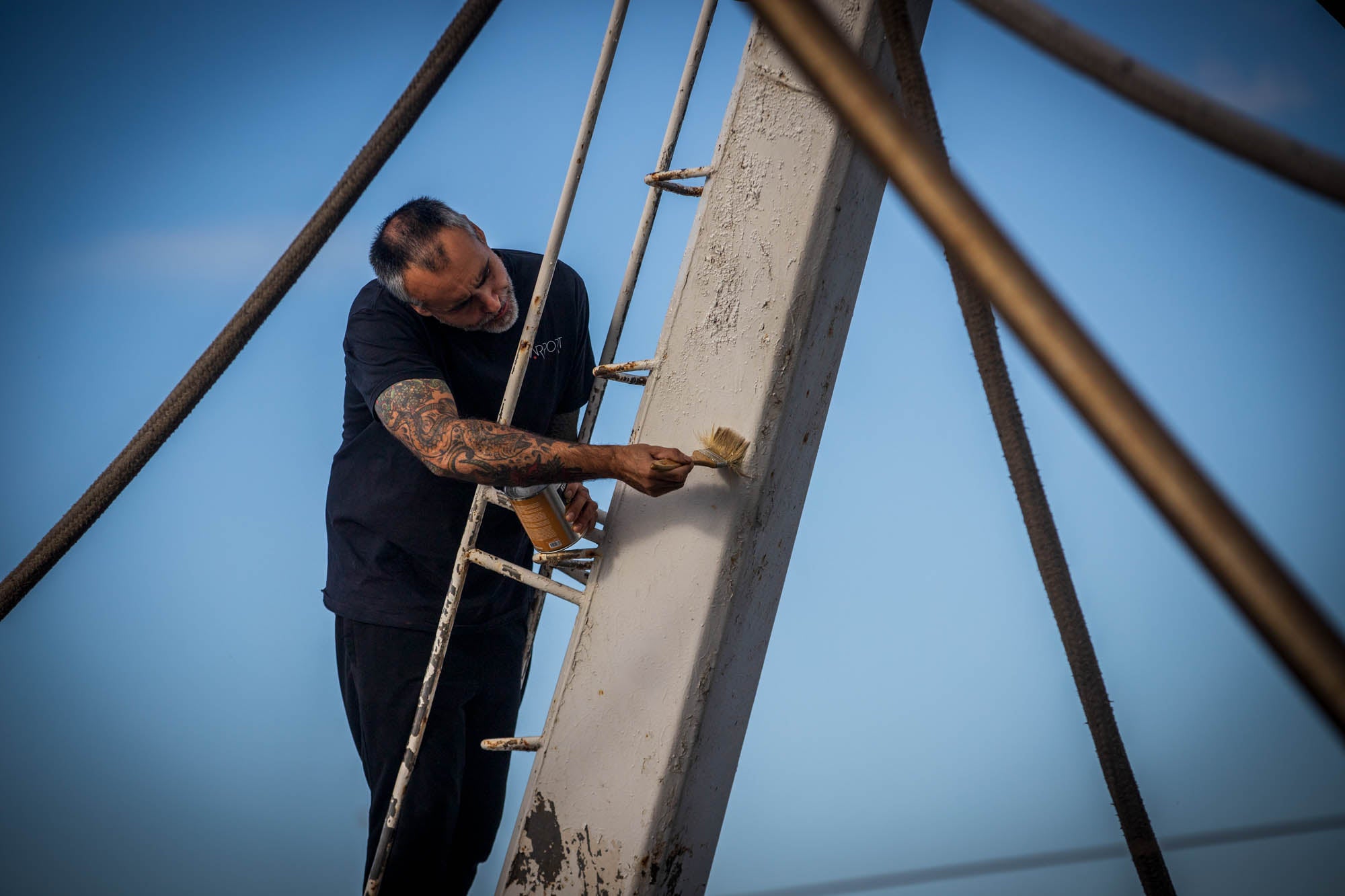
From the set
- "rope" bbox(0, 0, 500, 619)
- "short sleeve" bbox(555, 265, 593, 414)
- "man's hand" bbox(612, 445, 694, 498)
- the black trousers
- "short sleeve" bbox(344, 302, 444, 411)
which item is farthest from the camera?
"short sleeve" bbox(555, 265, 593, 414)

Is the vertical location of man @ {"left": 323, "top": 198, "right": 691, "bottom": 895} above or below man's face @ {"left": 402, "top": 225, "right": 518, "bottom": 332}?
below

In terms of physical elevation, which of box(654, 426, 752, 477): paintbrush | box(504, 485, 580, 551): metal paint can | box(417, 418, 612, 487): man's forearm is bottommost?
box(504, 485, 580, 551): metal paint can

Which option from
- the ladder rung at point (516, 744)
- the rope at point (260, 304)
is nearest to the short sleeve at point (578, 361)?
the ladder rung at point (516, 744)

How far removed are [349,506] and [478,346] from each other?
409 millimetres

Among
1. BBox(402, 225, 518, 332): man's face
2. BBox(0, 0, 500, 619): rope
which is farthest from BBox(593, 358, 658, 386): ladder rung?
BBox(0, 0, 500, 619): rope

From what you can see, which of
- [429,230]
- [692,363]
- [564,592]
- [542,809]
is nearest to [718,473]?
[692,363]

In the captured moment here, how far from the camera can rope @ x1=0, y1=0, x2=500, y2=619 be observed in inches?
32.4

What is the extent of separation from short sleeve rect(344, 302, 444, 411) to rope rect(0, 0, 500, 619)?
1.96ft

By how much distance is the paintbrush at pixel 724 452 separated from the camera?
1.32m

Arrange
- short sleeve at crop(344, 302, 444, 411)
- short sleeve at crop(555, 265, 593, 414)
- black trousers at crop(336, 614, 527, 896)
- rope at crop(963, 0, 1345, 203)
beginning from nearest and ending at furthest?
rope at crop(963, 0, 1345, 203) < short sleeve at crop(344, 302, 444, 411) < black trousers at crop(336, 614, 527, 896) < short sleeve at crop(555, 265, 593, 414)

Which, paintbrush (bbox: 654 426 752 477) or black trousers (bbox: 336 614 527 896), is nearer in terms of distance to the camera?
paintbrush (bbox: 654 426 752 477)

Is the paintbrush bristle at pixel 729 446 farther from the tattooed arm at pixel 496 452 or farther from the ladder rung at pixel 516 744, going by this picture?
the ladder rung at pixel 516 744

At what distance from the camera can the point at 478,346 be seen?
1775 mm

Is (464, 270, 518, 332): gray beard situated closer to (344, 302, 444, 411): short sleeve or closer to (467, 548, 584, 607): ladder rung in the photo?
(344, 302, 444, 411): short sleeve
